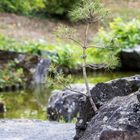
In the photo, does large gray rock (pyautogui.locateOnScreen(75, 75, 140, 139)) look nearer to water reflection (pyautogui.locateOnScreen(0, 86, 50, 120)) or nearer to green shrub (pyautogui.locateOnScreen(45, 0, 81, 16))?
water reflection (pyautogui.locateOnScreen(0, 86, 50, 120))

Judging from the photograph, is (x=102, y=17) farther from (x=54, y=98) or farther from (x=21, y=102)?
(x=21, y=102)

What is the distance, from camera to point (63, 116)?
8016 millimetres

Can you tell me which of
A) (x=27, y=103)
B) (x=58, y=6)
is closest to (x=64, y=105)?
(x=27, y=103)

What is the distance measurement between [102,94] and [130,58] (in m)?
9.16

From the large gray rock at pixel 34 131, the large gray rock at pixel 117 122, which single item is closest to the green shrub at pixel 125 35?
the large gray rock at pixel 34 131

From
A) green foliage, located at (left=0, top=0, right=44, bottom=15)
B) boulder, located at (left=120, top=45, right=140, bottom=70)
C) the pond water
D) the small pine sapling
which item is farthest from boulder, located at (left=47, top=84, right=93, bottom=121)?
green foliage, located at (left=0, top=0, right=44, bottom=15)

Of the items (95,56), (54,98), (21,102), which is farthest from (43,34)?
(54,98)

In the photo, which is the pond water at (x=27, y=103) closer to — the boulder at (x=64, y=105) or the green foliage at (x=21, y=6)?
the boulder at (x=64, y=105)

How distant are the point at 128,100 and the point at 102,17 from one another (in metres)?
0.99

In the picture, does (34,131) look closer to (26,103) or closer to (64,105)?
(64,105)

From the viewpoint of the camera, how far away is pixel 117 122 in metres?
4.00

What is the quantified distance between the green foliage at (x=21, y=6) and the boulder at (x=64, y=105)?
8985 mm

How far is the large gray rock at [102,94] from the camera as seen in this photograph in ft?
15.7

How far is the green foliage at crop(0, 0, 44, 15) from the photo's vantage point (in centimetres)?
Answer: 1748
